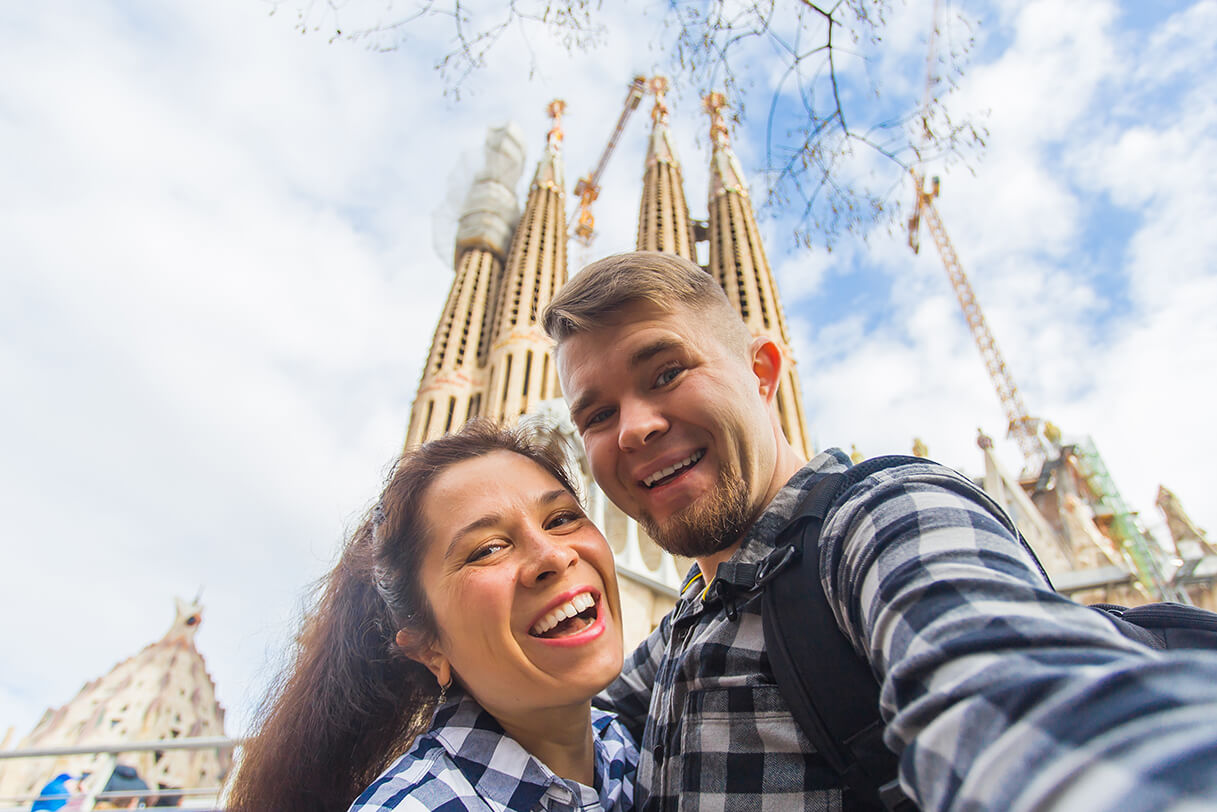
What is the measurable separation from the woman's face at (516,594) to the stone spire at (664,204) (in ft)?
95.6

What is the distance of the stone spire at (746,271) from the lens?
87.2 ft

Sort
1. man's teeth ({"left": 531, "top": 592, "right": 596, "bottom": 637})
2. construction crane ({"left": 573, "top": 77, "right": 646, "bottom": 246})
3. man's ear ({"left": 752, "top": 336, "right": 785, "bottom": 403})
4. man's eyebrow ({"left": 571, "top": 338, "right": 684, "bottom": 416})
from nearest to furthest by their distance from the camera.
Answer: man's teeth ({"left": 531, "top": 592, "right": 596, "bottom": 637}) → man's eyebrow ({"left": 571, "top": 338, "right": 684, "bottom": 416}) → man's ear ({"left": 752, "top": 336, "right": 785, "bottom": 403}) → construction crane ({"left": 573, "top": 77, "right": 646, "bottom": 246})

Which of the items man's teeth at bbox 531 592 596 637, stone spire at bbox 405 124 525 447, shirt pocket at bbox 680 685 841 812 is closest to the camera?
shirt pocket at bbox 680 685 841 812

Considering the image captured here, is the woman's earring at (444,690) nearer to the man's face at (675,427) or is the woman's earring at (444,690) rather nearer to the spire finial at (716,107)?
the man's face at (675,427)

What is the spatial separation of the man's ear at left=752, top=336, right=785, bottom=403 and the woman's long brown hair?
685 mm

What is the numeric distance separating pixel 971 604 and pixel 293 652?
2195 millimetres

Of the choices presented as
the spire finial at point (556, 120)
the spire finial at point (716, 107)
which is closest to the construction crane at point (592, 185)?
the spire finial at point (556, 120)

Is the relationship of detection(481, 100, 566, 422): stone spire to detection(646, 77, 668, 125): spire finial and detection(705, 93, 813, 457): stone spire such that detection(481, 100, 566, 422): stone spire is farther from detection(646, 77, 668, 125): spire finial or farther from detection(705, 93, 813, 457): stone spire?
detection(646, 77, 668, 125): spire finial

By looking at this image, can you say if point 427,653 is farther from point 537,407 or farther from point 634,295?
point 537,407

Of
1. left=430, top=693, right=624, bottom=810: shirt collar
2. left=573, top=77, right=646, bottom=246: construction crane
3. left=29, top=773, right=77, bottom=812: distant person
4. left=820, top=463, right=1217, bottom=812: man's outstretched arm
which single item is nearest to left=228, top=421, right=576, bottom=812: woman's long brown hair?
left=430, top=693, right=624, bottom=810: shirt collar

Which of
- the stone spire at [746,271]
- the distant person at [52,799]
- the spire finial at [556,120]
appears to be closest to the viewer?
the distant person at [52,799]

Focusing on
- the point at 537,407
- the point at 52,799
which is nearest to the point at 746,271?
the point at 537,407

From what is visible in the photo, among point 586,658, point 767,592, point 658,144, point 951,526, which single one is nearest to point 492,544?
point 586,658

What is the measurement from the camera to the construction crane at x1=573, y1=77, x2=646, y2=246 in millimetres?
52344
